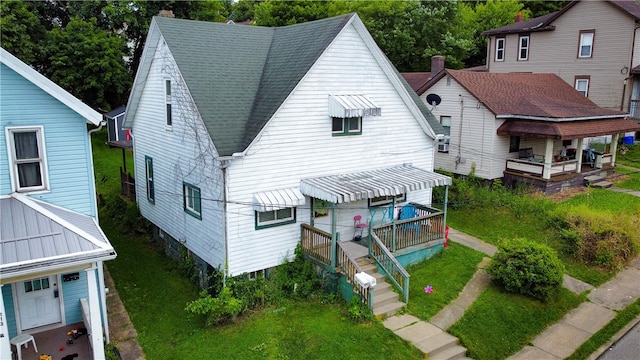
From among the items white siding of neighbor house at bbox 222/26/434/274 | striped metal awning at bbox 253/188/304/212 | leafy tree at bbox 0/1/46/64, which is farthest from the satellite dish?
leafy tree at bbox 0/1/46/64

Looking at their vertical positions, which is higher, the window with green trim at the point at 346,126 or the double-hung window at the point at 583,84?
the double-hung window at the point at 583,84

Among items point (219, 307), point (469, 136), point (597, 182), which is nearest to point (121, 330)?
point (219, 307)

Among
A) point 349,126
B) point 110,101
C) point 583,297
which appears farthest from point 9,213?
point 110,101

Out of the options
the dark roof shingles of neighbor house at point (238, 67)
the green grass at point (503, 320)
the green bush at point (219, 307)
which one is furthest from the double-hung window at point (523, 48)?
the green bush at point (219, 307)

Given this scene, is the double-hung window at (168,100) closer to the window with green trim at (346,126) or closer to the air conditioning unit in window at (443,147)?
the window with green trim at (346,126)

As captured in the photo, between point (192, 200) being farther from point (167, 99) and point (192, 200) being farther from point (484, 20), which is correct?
point (484, 20)

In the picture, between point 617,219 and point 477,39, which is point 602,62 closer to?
point 617,219
